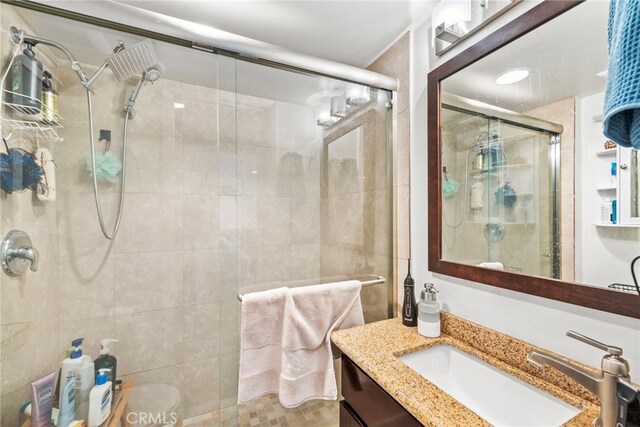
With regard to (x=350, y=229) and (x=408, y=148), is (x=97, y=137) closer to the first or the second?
(x=350, y=229)

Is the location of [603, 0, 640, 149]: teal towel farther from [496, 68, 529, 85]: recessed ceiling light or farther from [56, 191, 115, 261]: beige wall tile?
[56, 191, 115, 261]: beige wall tile

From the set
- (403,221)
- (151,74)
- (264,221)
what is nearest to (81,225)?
(151,74)

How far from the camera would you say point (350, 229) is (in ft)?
4.70

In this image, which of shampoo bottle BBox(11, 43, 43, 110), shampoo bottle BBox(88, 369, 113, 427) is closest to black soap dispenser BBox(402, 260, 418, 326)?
shampoo bottle BBox(88, 369, 113, 427)

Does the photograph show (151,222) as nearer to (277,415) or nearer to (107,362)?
(107,362)

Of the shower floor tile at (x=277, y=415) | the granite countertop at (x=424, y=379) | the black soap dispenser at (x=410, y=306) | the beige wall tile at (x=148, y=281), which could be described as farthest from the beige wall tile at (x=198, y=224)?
the black soap dispenser at (x=410, y=306)

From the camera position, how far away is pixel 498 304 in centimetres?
90

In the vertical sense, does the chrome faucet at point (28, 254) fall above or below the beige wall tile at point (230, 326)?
above

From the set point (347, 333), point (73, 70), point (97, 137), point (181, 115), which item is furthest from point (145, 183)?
point (347, 333)

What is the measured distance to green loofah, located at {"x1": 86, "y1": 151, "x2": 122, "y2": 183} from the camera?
135 centimetres

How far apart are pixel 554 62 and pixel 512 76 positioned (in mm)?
118

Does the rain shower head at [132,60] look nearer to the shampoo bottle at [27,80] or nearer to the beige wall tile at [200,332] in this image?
the shampoo bottle at [27,80]

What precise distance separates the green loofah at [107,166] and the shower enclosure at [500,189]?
5.48 ft

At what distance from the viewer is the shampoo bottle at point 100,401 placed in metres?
1.11
